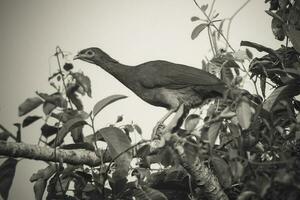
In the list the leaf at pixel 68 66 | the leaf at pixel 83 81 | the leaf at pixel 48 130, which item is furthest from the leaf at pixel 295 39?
the leaf at pixel 48 130

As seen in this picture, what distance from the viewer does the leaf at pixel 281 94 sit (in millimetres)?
2014

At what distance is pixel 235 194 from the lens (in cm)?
234

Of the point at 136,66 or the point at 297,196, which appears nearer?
the point at 297,196

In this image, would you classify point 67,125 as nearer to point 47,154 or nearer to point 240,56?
point 47,154

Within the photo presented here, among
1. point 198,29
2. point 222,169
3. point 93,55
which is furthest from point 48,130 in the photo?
point 198,29

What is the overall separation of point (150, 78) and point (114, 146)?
1530 mm

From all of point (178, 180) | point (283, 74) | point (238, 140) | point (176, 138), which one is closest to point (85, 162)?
point (178, 180)

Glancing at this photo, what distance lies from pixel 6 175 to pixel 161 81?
178 centimetres

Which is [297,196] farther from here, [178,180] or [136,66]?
[136,66]

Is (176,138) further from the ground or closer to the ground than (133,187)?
further from the ground

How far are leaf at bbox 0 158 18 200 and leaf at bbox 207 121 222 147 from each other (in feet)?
4.19

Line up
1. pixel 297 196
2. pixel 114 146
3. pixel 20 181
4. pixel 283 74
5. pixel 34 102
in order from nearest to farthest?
pixel 297 196
pixel 114 146
pixel 283 74
pixel 34 102
pixel 20 181

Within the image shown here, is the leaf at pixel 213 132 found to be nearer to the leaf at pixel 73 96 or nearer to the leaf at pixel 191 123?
the leaf at pixel 191 123

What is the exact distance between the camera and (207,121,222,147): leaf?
5.48 ft
